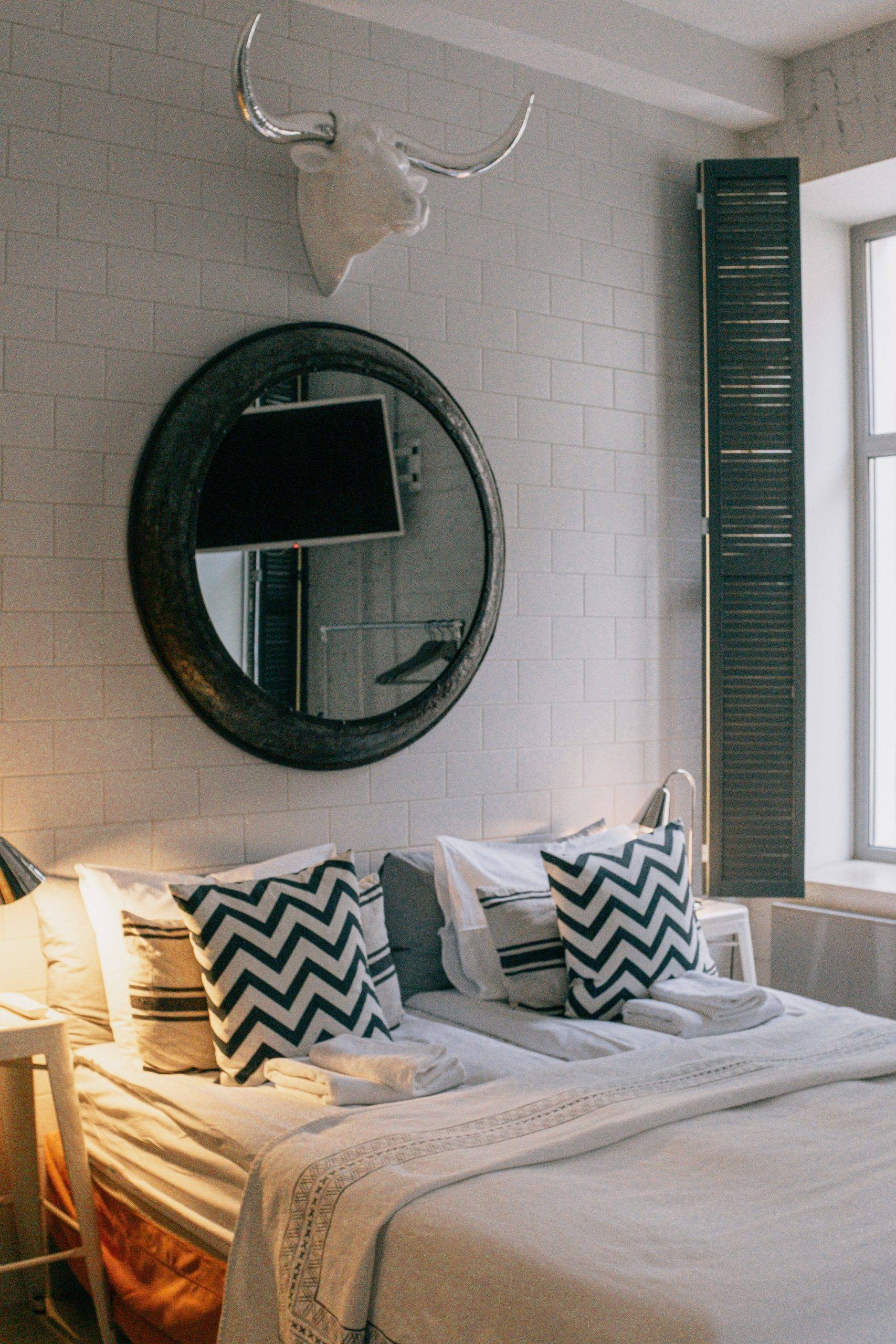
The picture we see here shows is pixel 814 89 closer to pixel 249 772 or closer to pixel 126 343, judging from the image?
pixel 126 343

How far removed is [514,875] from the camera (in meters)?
3.52

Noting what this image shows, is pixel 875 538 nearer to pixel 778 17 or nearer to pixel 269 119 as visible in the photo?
pixel 778 17

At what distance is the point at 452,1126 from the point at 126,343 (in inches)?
77.9

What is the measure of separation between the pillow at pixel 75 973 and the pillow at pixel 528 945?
96cm

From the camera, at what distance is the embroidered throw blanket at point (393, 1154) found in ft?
6.83

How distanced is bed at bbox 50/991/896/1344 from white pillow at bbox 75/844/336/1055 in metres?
0.09

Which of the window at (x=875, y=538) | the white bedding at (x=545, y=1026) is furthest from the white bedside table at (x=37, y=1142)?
the window at (x=875, y=538)

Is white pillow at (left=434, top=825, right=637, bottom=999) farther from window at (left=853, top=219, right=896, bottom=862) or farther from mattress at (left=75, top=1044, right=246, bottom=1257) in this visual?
window at (left=853, top=219, right=896, bottom=862)

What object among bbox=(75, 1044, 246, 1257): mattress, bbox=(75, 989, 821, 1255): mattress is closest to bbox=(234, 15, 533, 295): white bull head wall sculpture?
bbox=(75, 989, 821, 1255): mattress

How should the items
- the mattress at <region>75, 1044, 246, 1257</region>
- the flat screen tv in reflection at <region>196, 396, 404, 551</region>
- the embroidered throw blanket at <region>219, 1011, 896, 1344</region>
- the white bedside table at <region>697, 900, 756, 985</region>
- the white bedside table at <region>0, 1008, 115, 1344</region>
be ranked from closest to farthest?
→ the embroidered throw blanket at <region>219, 1011, 896, 1344</region>, the mattress at <region>75, 1044, 246, 1257</region>, the white bedside table at <region>0, 1008, 115, 1344</region>, the flat screen tv in reflection at <region>196, 396, 404, 551</region>, the white bedside table at <region>697, 900, 756, 985</region>

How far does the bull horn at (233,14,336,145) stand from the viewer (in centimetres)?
296

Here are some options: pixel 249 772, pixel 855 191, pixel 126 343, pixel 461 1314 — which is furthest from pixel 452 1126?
pixel 855 191

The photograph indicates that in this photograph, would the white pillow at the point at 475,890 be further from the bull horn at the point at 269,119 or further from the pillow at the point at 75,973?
the bull horn at the point at 269,119

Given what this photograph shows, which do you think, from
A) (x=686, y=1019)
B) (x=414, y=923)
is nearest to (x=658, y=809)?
(x=414, y=923)
